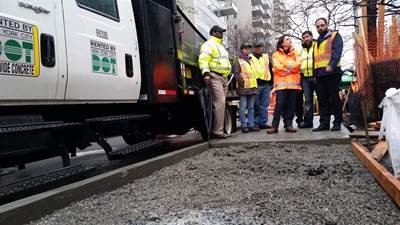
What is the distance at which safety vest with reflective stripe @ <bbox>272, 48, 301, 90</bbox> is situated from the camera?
700 cm

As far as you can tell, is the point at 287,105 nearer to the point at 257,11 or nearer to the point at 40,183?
the point at 40,183

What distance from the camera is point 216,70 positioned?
21.8ft

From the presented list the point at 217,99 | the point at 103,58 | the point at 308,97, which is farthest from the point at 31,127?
the point at 308,97

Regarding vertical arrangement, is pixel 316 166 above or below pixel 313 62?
below

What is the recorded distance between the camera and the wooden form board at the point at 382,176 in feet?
9.11

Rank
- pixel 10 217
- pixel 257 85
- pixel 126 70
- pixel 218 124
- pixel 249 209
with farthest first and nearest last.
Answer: pixel 257 85, pixel 218 124, pixel 126 70, pixel 249 209, pixel 10 217

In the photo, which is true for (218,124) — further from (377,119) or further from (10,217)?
(10,217)

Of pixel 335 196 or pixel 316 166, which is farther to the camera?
pixel 316 166

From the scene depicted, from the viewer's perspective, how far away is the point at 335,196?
3.04 metres

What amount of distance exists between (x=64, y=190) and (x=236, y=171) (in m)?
1.77

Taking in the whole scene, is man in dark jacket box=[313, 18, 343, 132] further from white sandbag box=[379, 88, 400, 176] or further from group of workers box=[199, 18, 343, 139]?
white sandbag box=[379, 88, 400, 176]

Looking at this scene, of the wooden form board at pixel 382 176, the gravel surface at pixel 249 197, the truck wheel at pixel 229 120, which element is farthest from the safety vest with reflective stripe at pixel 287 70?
the wooden form board at pixel 382 176

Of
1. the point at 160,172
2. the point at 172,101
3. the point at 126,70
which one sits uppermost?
the point at 126,70

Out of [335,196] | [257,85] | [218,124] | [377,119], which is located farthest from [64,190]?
[257,85]
